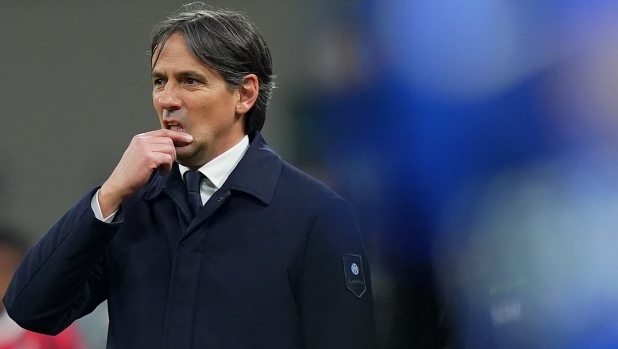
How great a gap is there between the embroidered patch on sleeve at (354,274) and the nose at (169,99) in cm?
33

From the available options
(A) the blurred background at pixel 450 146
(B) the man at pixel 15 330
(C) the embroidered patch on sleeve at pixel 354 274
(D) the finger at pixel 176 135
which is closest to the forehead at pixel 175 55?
(D) the finger at pixel 176 135

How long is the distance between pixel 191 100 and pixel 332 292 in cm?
34

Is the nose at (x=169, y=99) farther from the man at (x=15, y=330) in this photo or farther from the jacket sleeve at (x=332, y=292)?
the man at (x=15, y=330)

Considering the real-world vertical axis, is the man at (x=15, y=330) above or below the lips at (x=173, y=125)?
below

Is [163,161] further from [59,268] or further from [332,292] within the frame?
[332,292]

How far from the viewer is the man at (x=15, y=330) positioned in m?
1.80

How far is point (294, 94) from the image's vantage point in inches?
68.2

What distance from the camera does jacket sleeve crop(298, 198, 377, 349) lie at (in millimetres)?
1146

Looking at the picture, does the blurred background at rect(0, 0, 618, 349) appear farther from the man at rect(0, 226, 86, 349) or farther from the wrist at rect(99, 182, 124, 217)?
the wrist at rect(99, 182, 124, 217)

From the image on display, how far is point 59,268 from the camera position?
109 cm

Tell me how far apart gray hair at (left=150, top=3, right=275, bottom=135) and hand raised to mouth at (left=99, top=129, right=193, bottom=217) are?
0.16 metres

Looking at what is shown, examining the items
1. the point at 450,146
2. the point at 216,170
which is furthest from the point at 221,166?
the point at 450,146

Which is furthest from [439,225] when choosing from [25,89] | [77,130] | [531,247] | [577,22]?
[25,89]

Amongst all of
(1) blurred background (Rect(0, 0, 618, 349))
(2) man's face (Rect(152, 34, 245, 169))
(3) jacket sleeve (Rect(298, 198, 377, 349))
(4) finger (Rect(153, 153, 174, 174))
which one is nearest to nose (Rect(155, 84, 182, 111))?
(2) man's face (Rect(152, 34, 245, 169))
